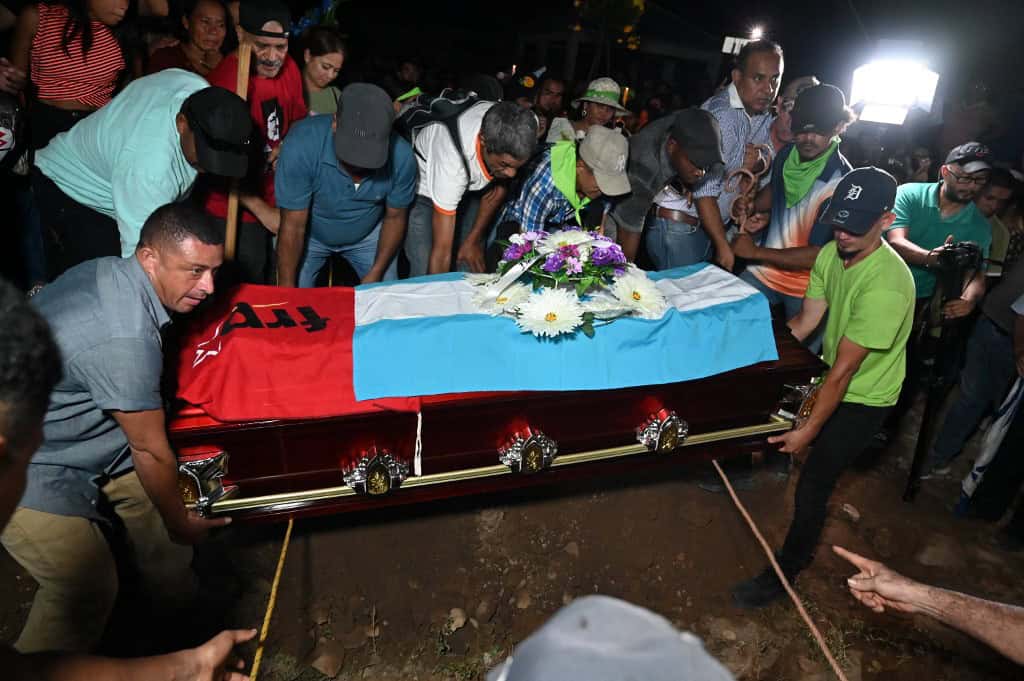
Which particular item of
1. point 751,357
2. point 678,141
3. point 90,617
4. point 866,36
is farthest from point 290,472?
point 866,36

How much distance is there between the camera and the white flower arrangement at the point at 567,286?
2303 millimetres

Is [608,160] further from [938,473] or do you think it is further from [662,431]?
[938,473]

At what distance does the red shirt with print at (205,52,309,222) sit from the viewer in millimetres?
3107

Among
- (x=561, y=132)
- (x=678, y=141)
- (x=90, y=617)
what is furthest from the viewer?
(x=561, y=132)

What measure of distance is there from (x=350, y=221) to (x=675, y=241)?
6.75 ft

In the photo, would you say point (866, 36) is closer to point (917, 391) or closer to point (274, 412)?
point (917, 391)

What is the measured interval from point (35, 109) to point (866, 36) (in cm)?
1248

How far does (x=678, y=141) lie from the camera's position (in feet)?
11.0

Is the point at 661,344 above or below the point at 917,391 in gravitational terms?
above

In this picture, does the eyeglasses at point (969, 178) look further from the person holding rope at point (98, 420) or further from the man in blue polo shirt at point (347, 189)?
the person holding rope at point (98, 420)

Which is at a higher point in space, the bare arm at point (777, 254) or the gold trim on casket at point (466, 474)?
the bare arm at point (777, 254)

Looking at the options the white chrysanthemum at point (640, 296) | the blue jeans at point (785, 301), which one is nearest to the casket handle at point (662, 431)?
the white chrysanthemum at point (640, 296)

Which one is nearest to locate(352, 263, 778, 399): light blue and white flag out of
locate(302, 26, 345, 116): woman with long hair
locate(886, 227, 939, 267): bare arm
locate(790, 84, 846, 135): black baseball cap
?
locate(790, 84, 846, 135): black baseball cap

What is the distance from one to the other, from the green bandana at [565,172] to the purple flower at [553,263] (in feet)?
2.84
